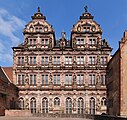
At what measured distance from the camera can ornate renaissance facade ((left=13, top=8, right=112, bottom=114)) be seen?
163ft

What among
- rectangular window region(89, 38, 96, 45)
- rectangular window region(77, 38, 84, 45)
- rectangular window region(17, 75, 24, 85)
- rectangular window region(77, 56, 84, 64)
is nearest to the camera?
rectangular window region(17, 75, 24, 85)

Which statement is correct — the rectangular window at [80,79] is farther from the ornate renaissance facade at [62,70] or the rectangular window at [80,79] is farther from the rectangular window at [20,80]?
the rectangular window at [20,80]

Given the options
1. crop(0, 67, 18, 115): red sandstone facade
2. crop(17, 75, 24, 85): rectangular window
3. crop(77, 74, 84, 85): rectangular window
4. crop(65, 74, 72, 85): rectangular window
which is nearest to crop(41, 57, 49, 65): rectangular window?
crop(65, 74, 72, 85): rectangular window

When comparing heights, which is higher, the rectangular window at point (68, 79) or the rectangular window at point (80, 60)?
the rectangular window at point (80, 60)

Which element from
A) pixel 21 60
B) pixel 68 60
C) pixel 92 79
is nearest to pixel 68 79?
pixel 68 60

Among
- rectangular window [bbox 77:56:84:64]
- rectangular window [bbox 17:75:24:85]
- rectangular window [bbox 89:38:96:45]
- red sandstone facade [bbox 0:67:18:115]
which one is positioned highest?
rectangular window [bbox 89:38:96:45]

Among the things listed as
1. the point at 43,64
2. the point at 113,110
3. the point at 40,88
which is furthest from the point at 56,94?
the point at 113,110

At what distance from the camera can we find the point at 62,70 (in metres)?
50.7

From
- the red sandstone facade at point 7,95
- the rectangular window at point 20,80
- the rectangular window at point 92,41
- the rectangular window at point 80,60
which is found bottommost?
the red sandstone facade at point 7,95

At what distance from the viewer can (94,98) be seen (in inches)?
1956

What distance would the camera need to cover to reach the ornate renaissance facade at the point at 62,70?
49688 mm

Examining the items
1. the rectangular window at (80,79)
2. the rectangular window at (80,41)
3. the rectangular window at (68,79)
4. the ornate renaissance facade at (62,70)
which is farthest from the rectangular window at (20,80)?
the rectangular window at (80,41)

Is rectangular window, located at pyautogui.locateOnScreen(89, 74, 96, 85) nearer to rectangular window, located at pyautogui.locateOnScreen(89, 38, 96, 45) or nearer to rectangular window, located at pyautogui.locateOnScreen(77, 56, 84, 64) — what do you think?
rectangular window, located at pyautogui.locateOnScreen(77, 56, 84, 64)

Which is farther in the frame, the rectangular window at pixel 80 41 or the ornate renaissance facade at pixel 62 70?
the rectangular window at pixel 80 41
